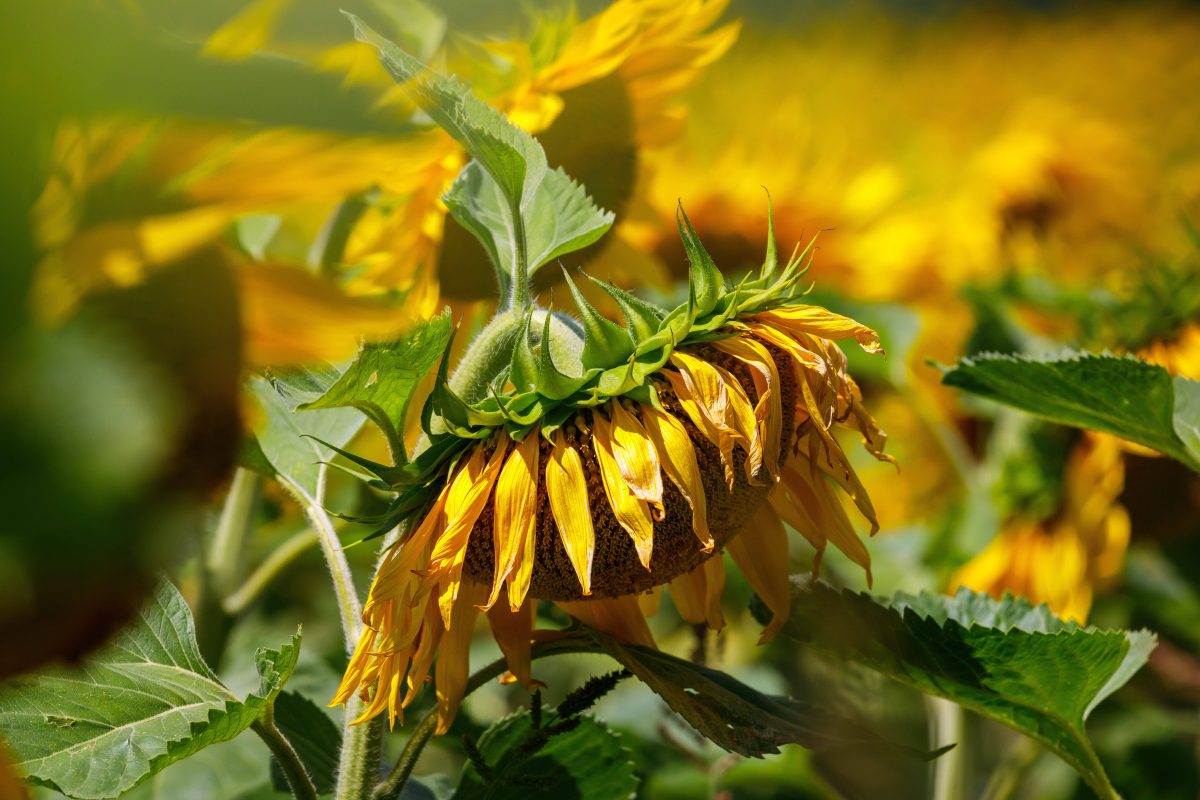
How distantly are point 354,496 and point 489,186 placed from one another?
344mm

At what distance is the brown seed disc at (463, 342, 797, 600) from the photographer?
0.46 m

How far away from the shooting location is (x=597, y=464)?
18.2 inches

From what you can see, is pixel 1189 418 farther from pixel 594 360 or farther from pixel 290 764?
pixel 290 764

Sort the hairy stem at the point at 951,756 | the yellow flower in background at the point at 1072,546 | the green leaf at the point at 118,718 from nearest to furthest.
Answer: the green leaf at the point at 118,718, the hairy stem at the point at 951,756, the yellow flower in background at the point at 1072,546

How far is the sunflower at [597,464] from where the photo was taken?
1.47 ft

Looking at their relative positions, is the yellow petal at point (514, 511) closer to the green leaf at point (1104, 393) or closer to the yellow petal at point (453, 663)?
the yellow petal at point (453, 663)

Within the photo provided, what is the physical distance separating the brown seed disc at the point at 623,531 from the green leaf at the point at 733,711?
0.04 m

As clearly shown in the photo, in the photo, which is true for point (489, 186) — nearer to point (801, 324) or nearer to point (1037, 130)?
point (801, 324)

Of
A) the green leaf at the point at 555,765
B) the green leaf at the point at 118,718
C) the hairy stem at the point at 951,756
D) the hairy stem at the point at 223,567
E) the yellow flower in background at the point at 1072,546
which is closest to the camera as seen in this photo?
the green leaf at the point at 118,718

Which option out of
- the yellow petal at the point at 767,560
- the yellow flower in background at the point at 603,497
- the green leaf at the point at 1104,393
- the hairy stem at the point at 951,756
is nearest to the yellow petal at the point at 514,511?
the yellow flower in background at the point at 603,497

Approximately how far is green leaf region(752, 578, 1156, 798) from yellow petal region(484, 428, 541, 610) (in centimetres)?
15

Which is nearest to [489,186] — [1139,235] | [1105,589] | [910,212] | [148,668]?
[148,668]

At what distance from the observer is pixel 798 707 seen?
1.70 feet

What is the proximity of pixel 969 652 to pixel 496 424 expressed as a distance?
9.3 inches
